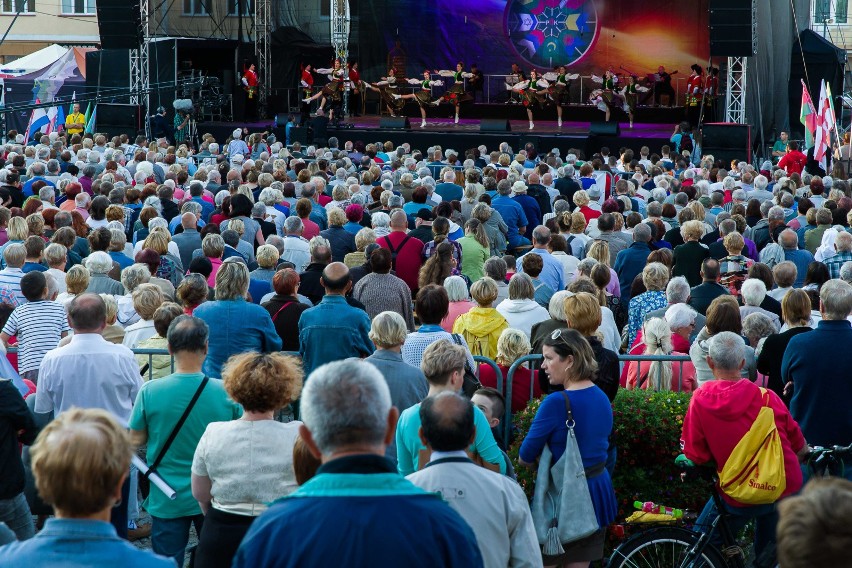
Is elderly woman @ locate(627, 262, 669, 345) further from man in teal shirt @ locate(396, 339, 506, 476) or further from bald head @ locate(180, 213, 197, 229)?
bald head @ locate(180, 213, 197, 229)

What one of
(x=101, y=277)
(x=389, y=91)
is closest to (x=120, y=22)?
(x=389, y=91)

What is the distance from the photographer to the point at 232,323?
6270 mm

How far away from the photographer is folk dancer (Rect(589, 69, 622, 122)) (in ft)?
80.5

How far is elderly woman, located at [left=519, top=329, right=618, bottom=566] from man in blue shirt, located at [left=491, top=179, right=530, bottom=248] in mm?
Result: 7064

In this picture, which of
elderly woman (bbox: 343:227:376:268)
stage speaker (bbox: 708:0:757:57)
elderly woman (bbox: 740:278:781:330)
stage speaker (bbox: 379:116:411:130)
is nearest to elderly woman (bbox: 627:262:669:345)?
elderly woman (bbox: 740:278:781:330)

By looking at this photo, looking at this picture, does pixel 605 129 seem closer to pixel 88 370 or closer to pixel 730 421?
pixel 730 421

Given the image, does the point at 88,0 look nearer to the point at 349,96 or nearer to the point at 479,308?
the point at 349,96

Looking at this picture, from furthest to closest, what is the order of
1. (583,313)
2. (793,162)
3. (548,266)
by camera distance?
(793,162) → (548,266) → (583,313)

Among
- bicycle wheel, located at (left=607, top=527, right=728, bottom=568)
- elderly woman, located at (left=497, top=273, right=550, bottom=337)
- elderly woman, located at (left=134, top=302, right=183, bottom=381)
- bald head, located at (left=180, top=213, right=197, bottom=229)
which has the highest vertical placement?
bald head, located at (left=180, top=213, right=197, bottom=229)

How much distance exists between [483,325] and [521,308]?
41 cm

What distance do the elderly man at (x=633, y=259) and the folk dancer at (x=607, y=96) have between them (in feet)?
50.4

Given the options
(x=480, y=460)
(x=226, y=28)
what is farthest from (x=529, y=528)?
(x=226, y=28)

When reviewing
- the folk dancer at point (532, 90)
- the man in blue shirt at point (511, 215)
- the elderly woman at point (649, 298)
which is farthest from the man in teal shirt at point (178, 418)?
the folk dancer at point (532, 90)

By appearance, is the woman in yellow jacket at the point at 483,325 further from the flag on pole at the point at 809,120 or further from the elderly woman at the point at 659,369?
the flag on pole at the point at 809,120
